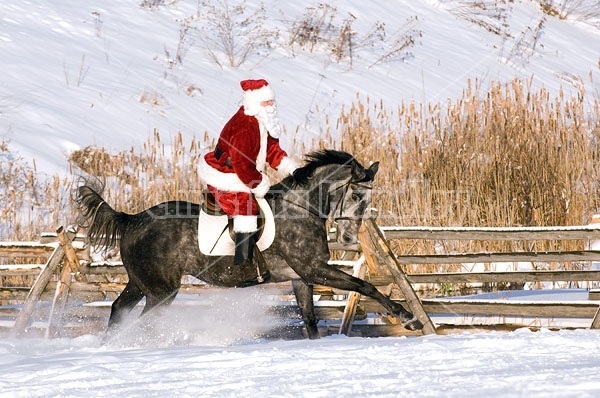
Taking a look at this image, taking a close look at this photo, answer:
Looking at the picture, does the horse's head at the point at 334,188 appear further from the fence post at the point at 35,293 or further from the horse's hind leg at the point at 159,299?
the fence post at the point at 35,293

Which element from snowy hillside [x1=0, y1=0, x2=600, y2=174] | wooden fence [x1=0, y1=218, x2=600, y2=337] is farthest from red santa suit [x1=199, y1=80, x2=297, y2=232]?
snowy hillside [x1=0, y1=0, x2=600, y2=174]

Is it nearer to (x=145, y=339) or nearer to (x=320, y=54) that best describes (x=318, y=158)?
(x=145, y=339)

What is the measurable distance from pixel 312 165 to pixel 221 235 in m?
0.93

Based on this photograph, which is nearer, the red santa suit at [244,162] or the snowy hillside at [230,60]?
the red santa suit at [244,162]

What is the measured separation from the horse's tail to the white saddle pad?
2.50ft

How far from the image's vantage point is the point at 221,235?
7133mm

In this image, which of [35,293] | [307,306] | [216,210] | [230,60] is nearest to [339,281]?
[307,306]

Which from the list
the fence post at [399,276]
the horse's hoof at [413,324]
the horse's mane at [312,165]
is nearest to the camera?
the horse's mane at [312,165]

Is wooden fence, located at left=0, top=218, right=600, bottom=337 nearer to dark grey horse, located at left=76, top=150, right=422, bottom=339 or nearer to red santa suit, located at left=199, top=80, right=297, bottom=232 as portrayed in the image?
dark grey horse, located at left=76, top=150, right=422, bottom=339

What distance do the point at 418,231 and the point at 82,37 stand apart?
11266 millimetres

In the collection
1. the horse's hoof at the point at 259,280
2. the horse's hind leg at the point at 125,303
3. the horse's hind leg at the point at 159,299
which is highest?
the horse's hoof at the point at 259,280

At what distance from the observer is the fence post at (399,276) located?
7.96 meters

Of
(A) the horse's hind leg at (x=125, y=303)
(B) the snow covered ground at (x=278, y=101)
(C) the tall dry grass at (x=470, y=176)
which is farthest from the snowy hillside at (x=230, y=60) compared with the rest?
(A) the horse's hind leg at (x=125, y=303)

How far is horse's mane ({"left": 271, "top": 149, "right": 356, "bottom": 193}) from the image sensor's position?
285 inches
